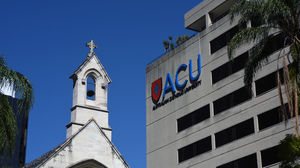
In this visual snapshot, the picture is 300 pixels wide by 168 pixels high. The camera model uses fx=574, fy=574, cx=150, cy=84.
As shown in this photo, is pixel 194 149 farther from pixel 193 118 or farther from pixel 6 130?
pixel 6 130

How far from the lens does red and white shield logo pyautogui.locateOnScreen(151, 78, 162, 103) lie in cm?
6456

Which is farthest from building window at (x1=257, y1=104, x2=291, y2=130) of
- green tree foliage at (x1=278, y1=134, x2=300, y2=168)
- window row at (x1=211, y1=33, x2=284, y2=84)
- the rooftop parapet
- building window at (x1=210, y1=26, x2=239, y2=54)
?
green tree foliage at (x1=278, y1=134, x2=300, y2=168)

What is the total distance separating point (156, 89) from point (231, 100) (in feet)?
43.6

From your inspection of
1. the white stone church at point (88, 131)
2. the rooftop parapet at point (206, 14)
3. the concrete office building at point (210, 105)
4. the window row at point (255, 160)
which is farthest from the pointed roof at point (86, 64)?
the window row at point (255, 160)

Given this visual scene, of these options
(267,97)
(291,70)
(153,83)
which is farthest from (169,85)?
(291,70)

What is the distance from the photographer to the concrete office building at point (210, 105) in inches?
1960

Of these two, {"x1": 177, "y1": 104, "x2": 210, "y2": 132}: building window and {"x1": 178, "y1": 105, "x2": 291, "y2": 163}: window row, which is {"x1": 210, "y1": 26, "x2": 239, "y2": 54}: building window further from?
{"x1": 178, "y1": 105, "x2": 291, "y2": 163}: window row

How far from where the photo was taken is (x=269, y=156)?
4834 cm

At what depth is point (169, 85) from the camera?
2480 inches

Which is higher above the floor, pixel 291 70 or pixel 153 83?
pixel 153 83

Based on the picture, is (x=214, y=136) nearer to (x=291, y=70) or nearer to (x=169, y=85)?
(x=169, y=85)

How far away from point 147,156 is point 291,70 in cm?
3772

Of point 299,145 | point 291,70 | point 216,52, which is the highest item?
point 216,52

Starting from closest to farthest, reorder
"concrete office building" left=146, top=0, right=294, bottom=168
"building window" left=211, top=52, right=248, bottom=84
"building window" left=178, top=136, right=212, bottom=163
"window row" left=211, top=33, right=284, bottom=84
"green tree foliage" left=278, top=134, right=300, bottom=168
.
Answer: "green tree foliage" left=278, top=134, right=300, bottom=168 → "concrete office building" left=146, top=0, right=294, bottom=168 → "window row" left=211, top=33, right=284, bottom=84 → "building window" left=211, top=52, right=248, bottom=84 → "building window" left=178, top=136, right=212, bottom=163
